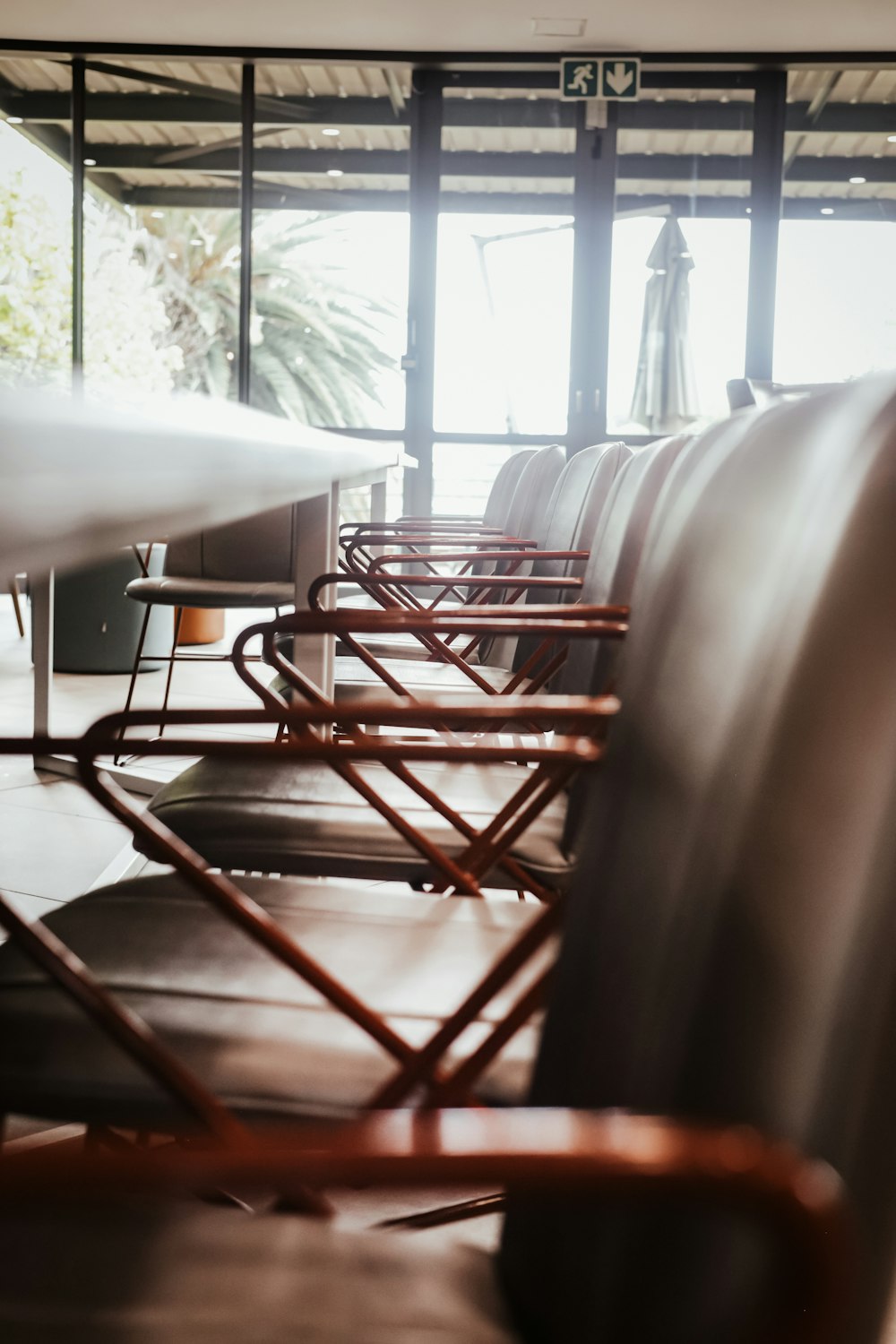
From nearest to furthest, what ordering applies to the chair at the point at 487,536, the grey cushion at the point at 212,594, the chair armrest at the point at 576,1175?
the chair armrest at the point at 576,1175 → the chair at the point at 487,536 → the grey cushion at the point at 212,594

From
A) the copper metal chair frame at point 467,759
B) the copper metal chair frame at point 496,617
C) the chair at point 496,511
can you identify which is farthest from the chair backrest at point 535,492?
the copper metal chair frame at point 467,759

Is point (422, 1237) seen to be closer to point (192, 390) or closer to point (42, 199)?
point (192, 390)

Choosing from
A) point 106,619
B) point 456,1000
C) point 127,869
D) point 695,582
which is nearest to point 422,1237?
point 456,1000

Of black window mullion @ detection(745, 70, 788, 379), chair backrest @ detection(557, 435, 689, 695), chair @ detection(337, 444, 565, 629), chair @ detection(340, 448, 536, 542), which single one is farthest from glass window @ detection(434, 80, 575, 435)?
chair backrest @ detection(557, 435, 689, 695)

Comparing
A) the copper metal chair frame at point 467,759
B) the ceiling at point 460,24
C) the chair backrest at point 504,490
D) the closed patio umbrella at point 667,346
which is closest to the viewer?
the copper metal chair frame at point 467,759

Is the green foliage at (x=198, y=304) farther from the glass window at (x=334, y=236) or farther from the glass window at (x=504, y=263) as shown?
the glass window at (x=504, y=263)

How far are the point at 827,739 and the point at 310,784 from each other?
3.70 ft

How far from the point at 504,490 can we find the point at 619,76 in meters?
3.27

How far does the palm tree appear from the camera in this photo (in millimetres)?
6668

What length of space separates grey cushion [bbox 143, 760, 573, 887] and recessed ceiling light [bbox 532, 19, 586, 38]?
546 cm

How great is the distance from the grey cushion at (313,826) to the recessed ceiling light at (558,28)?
5461mm

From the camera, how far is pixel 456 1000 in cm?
92

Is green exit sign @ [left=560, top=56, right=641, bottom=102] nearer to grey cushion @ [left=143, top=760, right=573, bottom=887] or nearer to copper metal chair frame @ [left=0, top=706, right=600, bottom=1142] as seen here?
grey cushion @ [left=143, top=760, right=573, bottom=887]

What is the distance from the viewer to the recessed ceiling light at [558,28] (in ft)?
19.3
